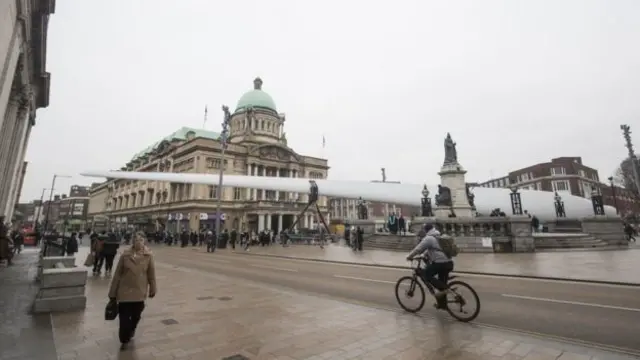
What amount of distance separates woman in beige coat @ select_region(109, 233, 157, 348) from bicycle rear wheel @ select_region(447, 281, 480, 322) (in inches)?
197

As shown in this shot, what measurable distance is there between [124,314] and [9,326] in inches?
99.8

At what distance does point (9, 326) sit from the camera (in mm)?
5113

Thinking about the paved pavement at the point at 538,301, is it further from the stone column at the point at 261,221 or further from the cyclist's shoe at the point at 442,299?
the stone column at the point at 261,221

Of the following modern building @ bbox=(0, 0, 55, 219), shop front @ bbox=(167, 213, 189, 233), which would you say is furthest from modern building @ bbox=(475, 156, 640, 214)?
modern building @ bbox=(0, 0, 55, 219)

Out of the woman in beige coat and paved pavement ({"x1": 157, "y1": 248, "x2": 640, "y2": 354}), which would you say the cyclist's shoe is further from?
the woman in beige coat

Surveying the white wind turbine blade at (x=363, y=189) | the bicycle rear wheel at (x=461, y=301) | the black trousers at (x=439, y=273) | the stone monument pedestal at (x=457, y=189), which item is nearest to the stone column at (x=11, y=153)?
the white wind turbine blade at (x=363, y=189)

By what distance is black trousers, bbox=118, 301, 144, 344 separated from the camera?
4.32 m

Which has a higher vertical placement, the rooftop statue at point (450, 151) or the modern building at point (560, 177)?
the modern building at point (560, 177)

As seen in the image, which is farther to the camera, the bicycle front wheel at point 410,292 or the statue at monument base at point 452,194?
the statue at monument base at point 452,194

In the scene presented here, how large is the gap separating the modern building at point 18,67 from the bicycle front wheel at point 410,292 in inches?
517

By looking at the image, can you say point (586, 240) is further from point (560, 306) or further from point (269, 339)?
point (269, 339)

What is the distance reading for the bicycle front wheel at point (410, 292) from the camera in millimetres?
6250

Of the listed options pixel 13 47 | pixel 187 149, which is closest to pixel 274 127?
pixel 187 149

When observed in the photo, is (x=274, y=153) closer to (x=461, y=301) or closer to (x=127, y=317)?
(x=461, y=301)
